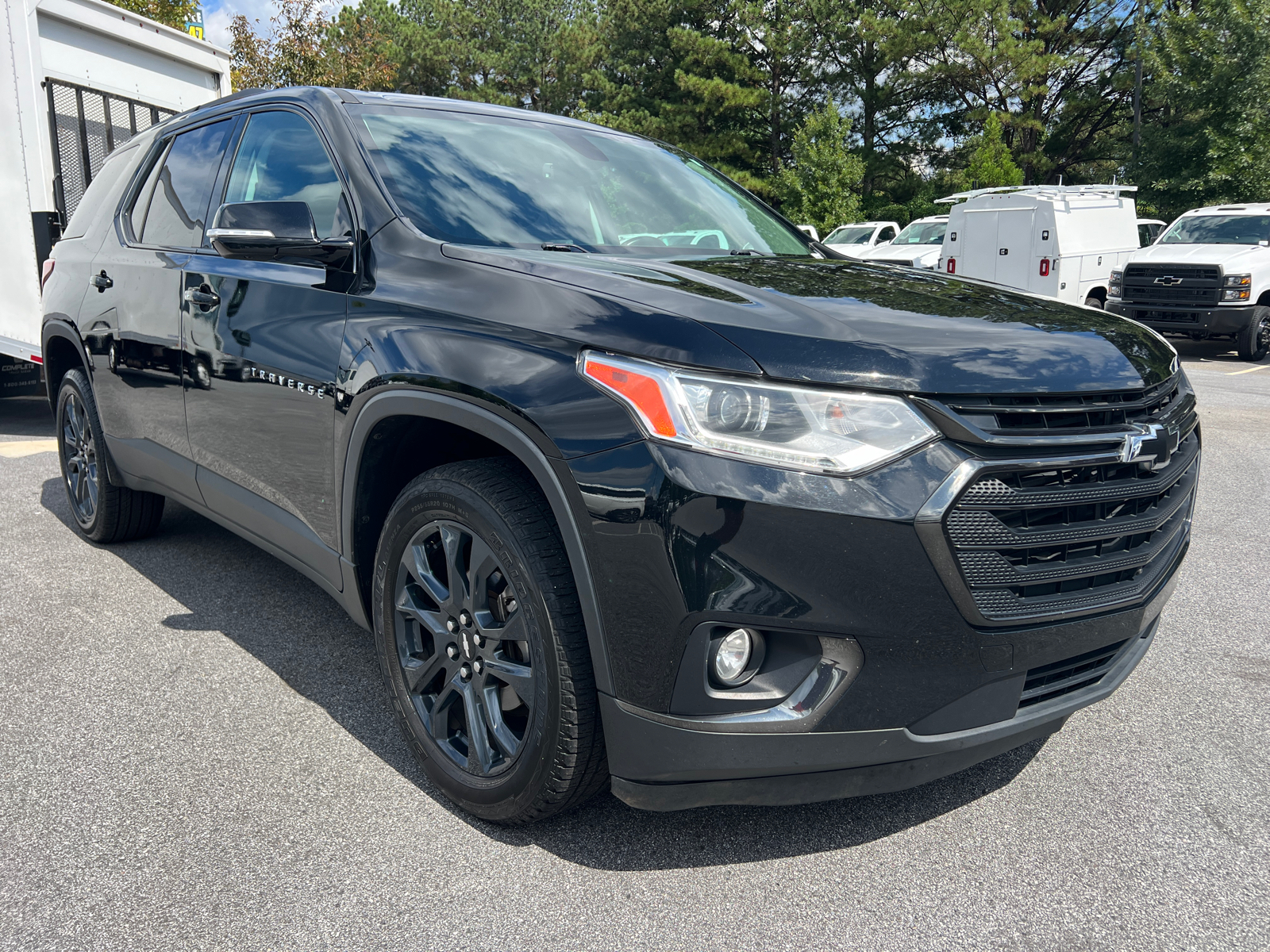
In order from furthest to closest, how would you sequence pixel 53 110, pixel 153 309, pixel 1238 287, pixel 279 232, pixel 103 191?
pixel 1238 287, pixel 53 110, pixel 103 191, pixel 153 309, pixel 279 232

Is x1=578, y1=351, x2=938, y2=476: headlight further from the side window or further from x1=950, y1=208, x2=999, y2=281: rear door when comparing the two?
x1=950, y1=208, x2=999, y2=281: rear door

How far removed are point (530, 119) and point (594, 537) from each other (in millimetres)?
2003

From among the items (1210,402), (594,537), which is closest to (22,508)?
(594,537)

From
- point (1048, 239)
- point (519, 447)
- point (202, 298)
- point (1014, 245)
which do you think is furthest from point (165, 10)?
point (519, 447)

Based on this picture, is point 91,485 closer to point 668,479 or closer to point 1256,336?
point 668,479

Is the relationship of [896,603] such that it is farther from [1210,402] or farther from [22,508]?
[1210,402]

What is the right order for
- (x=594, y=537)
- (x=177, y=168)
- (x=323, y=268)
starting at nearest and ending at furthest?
(x=594, y=537), (x=323, y=268), (x=177, y=168)

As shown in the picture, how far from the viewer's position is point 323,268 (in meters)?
2.81

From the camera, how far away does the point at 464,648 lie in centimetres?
247

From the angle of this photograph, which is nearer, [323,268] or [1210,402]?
[323,268]

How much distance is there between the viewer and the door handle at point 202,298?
3.29 meters

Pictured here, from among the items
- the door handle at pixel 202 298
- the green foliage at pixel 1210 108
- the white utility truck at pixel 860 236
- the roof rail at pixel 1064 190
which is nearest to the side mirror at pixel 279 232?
the door handle at pixel 202 298

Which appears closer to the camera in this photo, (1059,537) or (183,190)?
(1059,537)

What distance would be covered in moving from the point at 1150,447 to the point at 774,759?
1.08 m
